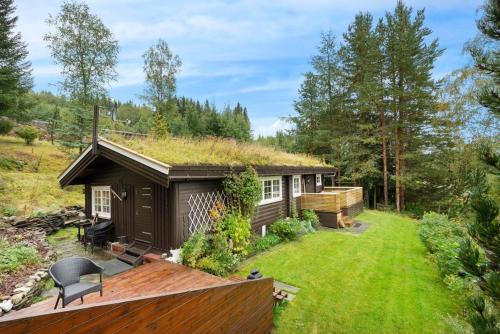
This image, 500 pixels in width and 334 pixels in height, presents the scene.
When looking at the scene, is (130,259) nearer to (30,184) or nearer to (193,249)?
(193,249)

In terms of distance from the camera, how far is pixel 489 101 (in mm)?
2027

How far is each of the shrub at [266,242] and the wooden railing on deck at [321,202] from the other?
3.26m

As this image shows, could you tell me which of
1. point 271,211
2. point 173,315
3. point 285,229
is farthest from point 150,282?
point 271,211

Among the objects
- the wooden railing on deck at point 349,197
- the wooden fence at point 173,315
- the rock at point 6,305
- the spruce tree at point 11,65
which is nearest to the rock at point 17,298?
the rock at point 6,305

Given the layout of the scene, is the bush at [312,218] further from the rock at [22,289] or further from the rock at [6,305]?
the rock at [6,305]

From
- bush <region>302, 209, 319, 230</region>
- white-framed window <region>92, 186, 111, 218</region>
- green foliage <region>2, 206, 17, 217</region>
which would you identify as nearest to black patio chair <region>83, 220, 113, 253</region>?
white-framed window <region>92, 186, 111, 218</region>

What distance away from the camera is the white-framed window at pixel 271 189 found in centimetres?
958

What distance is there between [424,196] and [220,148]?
16535 mm

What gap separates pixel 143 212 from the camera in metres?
7.14

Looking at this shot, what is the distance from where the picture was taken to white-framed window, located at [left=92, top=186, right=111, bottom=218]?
8453mm

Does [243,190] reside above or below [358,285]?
above

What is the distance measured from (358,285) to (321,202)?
18.8ft

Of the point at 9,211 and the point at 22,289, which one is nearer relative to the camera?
the point at 22,289

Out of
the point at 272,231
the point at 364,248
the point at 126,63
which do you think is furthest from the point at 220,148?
the point at 126,63
